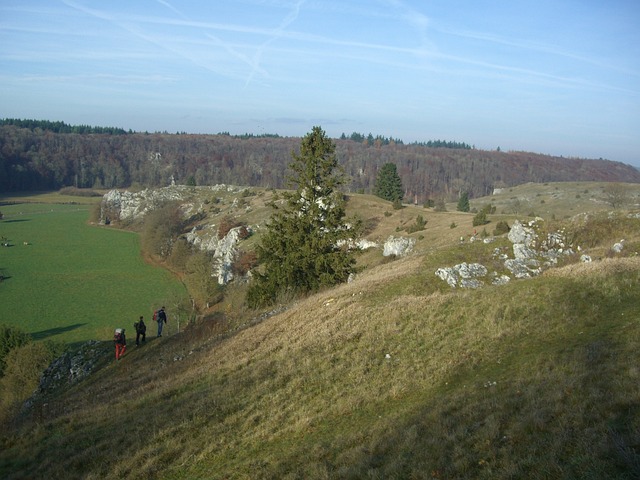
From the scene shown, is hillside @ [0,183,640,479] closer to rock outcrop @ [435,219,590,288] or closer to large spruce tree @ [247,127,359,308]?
rock outcrop @ [435,219,590,288]

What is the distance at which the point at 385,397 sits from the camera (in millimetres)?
11547

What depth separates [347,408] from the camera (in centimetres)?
1130

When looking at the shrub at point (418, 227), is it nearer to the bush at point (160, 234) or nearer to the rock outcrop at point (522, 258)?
the rock outcrop at point (522, 258)

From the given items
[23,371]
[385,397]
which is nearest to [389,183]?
[23,371]

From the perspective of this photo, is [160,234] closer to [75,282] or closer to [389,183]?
[75,282]

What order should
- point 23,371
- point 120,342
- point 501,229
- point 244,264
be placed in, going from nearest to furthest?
Answer: point 120,342
point 23,371
point 501,229
point 244,264

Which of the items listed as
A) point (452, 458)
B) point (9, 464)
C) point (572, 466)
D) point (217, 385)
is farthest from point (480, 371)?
point (9, 464)

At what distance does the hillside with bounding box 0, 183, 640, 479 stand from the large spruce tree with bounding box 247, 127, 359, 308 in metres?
7.63

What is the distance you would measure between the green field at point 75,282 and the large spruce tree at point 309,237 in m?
23.2

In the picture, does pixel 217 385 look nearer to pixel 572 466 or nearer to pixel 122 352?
pixel 572 466

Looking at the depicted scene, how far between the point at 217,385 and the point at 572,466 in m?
10.3

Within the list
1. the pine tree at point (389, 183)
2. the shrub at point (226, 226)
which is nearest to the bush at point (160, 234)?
the shrub at point (226, 226)

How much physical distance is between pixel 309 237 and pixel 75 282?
53.1 m

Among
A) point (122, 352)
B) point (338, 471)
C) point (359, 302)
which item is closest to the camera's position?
point (338, 471)
